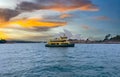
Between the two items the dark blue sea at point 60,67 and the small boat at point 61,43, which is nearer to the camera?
the dark blue sea at point 60,67

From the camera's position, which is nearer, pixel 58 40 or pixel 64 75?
pixel 64 75

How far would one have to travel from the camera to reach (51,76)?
2986 cm

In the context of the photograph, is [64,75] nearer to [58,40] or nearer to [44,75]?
[44,75]

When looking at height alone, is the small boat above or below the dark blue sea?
above

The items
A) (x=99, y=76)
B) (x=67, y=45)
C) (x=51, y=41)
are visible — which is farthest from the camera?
(x=51, y=41)

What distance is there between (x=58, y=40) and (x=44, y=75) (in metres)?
114

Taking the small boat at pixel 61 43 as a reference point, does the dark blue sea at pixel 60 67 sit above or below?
below

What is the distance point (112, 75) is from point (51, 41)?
122032 millimetres

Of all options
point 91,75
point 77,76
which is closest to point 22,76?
point 77,76

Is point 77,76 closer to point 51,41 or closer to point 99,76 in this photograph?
point 99,76

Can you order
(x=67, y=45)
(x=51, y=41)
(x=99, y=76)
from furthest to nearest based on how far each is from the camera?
1. (x=51, y=41)
2. (x=67, y=45)
3. (x=99, y=76)

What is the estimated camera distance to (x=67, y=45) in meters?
142

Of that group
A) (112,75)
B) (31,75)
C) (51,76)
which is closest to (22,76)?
(31,75)

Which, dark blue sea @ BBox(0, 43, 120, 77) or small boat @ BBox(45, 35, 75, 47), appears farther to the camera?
small boat @ BBox(45, 35, 75, 47)
